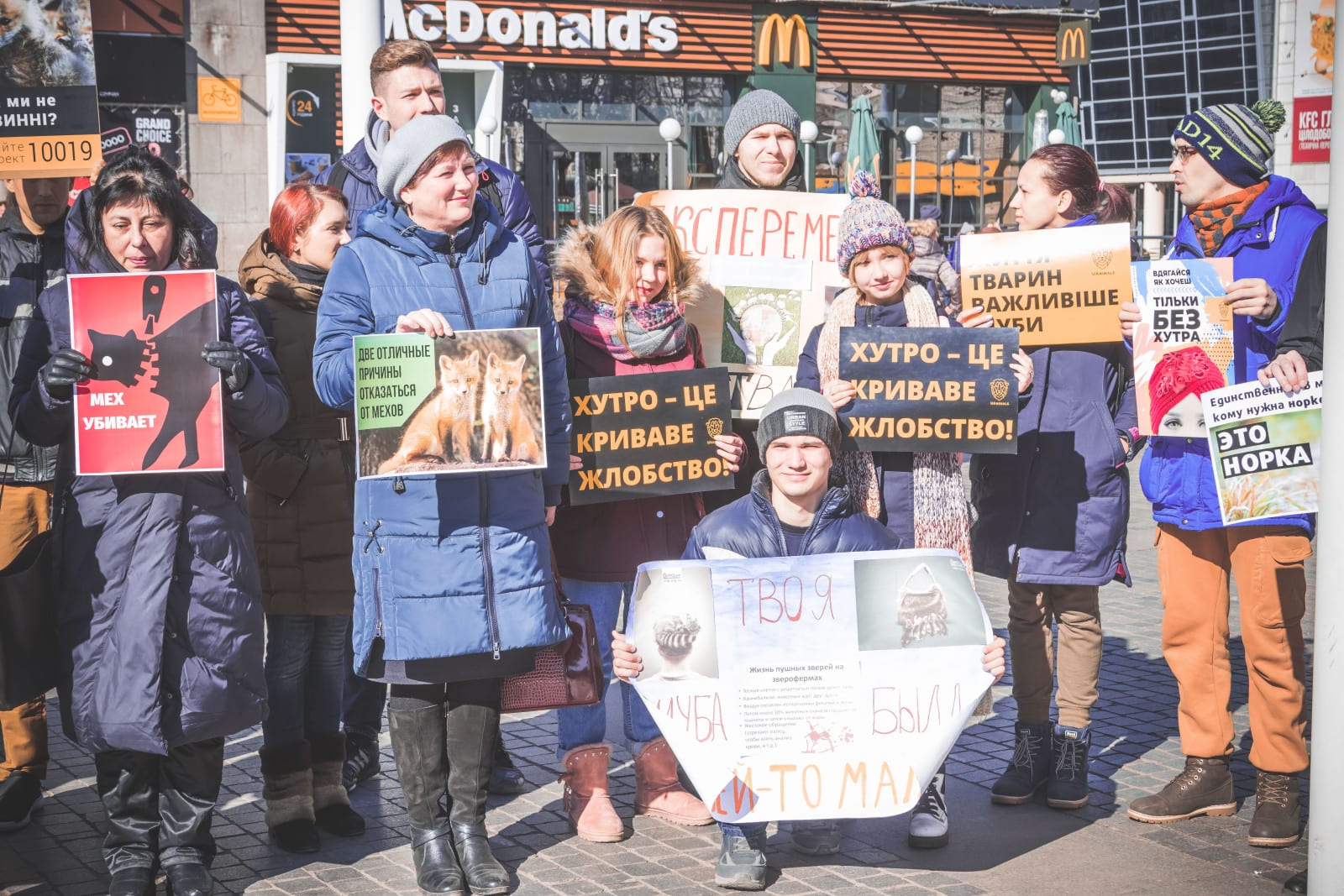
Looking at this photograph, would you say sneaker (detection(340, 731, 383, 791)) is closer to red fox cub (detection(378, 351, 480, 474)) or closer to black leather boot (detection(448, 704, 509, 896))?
black leather boot (detection(448, 704, 509, 896))

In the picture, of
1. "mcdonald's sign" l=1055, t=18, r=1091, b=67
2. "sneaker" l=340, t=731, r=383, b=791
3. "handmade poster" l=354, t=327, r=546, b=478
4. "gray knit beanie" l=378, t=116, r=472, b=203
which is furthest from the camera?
"mcdonald's sign" l=1055, t=18, r=1091, b=67

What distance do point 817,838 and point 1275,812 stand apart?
149cm

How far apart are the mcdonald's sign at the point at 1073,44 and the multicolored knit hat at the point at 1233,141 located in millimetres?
21948

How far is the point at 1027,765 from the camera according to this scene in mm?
5453

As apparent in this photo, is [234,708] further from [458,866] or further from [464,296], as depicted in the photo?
[464,296]

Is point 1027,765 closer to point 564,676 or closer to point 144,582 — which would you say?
point 564,676

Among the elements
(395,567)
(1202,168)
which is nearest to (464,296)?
(395,567)

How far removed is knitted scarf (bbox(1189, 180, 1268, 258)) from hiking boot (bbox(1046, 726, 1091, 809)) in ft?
5.60

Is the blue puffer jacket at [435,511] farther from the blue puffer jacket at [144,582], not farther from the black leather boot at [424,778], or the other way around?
the blue puffer jacket at [144,582]

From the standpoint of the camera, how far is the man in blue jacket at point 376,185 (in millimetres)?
→ 5461

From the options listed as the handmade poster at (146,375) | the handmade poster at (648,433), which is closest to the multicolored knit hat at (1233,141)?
the handmade poster at (648,433)

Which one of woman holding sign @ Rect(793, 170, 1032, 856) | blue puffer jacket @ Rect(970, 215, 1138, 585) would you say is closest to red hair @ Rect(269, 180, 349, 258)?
woman holding sign @ Rect(793, 170, 1032, 856)

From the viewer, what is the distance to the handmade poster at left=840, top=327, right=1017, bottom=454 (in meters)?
5.04

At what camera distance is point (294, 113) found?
20.2 meters
